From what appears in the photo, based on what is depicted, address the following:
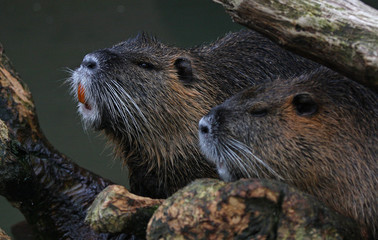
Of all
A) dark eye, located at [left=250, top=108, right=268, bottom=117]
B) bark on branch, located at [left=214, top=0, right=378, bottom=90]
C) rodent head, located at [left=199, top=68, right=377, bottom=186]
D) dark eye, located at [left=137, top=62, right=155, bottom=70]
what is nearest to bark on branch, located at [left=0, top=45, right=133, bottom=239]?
dark eye, located at [left=137, top=62, right=155, bottom=70]

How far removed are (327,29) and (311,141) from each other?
1.59 ft

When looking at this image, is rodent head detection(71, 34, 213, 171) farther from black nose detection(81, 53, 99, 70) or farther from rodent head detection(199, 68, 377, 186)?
→ rodent head detection(199, 68, 377, 186)

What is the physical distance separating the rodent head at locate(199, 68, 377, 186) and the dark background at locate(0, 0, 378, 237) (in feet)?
12.1

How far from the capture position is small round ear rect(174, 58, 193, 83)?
327 cm

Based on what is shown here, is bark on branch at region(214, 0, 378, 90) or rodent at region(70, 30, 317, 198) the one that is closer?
bark on branch at region(214, 0, 378, 90)

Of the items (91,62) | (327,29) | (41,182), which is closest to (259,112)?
(327,29)

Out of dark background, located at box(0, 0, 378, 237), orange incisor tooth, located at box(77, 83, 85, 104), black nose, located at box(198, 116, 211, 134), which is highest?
orange incisor tooth, located at box(77, 83, 85, 104)

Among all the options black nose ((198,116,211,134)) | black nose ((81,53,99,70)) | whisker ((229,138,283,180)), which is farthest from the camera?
black nose ((81,53,99,70))

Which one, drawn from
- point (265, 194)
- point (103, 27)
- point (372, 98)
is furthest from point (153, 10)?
point (265, 194)

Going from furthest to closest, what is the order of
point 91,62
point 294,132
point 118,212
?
point 91,62
point 294,132
point 118,212

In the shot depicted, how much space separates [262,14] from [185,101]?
98 centimetres

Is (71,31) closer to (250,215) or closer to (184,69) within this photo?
(184,69)

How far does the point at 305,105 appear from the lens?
2561 millimetres

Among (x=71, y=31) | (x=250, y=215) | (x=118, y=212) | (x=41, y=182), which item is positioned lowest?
(x=71, y=31)
